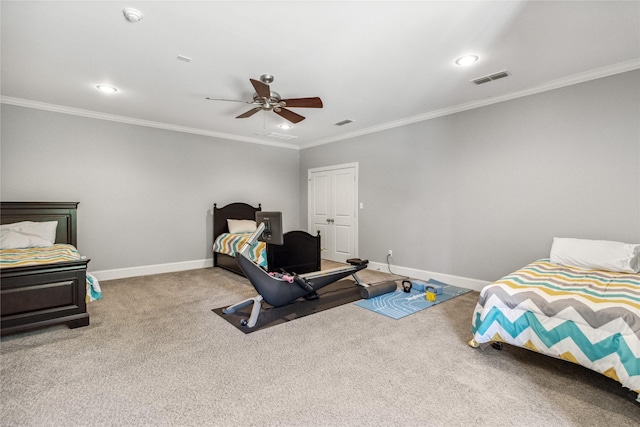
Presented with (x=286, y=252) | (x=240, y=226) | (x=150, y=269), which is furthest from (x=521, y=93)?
(x=150, y=269)

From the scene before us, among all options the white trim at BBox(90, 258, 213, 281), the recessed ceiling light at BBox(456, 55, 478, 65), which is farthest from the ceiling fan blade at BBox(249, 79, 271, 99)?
the white trim at BBox(90, 258, 213, 281)

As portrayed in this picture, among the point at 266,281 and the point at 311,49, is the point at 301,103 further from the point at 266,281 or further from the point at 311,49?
the point at 266,281

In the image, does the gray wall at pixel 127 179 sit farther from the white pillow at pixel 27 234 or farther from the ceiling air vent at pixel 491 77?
the ceiling air vent at pixel 491 77

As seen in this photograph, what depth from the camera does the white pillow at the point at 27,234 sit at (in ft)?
12.1

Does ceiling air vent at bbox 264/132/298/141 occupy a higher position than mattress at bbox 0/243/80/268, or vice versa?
ceiling air vent at bbox 264/132/298/141

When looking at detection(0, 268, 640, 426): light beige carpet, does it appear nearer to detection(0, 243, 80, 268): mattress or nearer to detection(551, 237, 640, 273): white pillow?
detection(0, 243, 80, 268): mattress

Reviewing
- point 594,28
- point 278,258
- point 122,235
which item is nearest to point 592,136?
point 594,28

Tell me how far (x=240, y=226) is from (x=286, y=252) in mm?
1570

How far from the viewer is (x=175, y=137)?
5.55 meters

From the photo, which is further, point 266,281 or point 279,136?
point 279,136

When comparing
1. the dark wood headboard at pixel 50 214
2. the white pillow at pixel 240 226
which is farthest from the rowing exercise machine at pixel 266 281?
the dark wood headboard at pixel 50 214

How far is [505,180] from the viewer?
158 inches

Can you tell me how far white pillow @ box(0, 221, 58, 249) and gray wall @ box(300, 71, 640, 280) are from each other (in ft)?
15.9

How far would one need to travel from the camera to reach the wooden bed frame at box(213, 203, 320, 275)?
4.65 meters
